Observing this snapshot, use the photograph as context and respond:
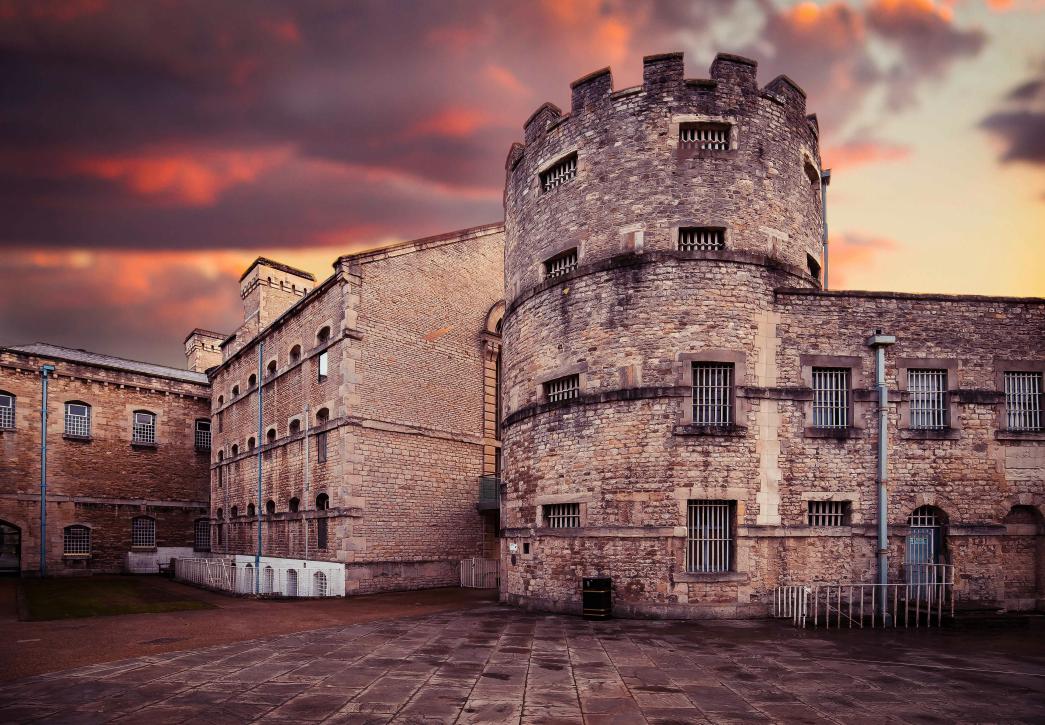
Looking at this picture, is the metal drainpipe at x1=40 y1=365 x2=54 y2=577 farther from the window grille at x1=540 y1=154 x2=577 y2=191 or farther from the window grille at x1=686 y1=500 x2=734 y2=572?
the window grille at x1=686 y1=500 x2=734 y2=572

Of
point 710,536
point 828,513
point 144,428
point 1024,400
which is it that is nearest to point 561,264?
point 710,536

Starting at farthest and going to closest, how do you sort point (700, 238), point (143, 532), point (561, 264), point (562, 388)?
point (143, 532) → point (561, 264) → point (562, 388) → point (700, 238)

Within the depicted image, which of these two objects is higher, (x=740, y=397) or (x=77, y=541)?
(x=740, y=397)

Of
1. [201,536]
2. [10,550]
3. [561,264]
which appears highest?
[561,264]

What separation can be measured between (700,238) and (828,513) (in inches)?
297

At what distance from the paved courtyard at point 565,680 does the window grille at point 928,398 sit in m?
5.07

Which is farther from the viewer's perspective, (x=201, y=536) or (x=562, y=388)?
(x=201, y=536)

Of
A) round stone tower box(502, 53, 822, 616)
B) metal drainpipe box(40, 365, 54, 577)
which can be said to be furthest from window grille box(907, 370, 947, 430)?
metal drainpipe box(40, 365, 54, 577)

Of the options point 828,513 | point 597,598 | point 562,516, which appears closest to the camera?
point 597,598

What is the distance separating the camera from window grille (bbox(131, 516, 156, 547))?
3606cm

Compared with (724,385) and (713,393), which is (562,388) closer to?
(713,393)

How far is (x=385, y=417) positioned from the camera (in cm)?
2533

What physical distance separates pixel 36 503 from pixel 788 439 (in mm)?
34405

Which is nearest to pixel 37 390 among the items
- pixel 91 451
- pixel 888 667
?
pixel 91 451
